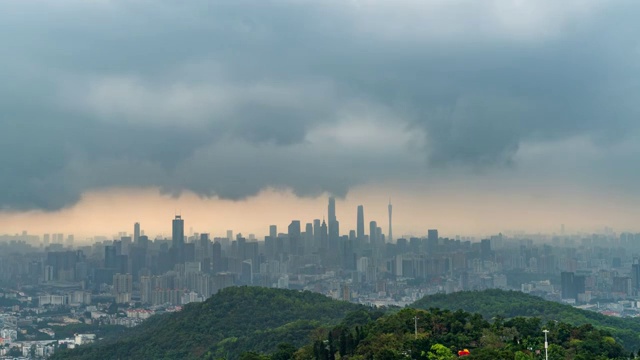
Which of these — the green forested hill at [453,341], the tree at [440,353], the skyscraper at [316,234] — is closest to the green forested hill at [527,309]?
the green forested hill at [453,341]

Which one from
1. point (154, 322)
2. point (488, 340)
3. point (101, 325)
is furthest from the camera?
point (101, 325)

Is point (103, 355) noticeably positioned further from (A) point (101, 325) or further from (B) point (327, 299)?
(A) point (101, 325)

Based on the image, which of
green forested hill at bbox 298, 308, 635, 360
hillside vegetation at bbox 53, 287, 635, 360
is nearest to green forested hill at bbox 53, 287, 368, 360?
hillside vegetation at bbox 53, 287, 635, 360

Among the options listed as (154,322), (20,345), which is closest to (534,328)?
(154,322)

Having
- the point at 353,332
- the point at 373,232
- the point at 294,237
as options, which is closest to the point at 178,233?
the point at 294,237

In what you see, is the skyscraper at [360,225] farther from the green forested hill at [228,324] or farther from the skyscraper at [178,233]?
the green forested hill at [228,324]

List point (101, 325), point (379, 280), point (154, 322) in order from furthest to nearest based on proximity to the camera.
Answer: point (379, 280) → point (101, 325) → point (154, 322)
